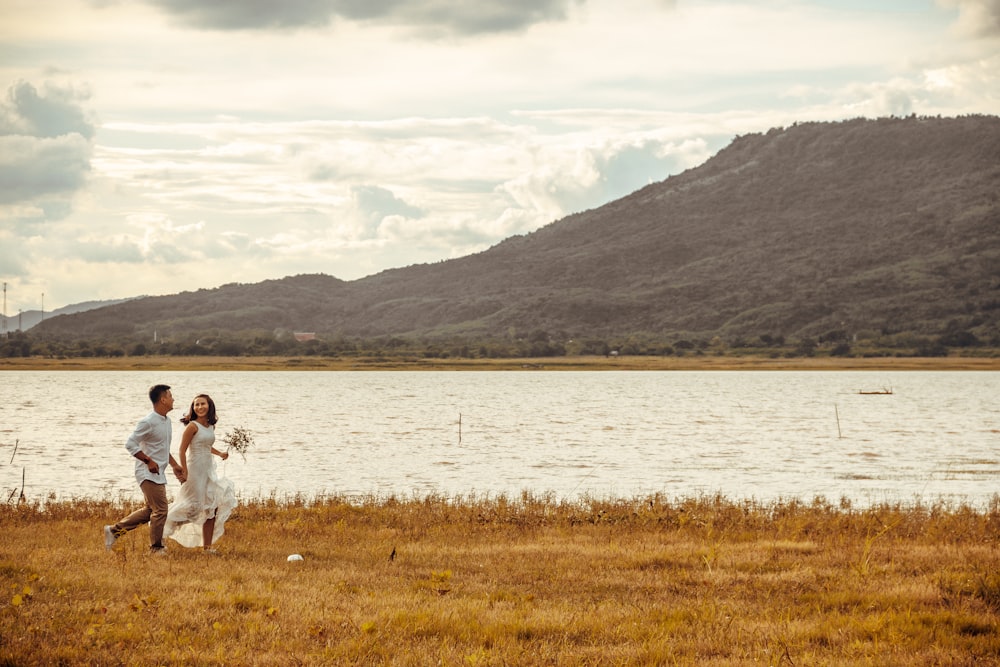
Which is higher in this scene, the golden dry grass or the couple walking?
the couple walking

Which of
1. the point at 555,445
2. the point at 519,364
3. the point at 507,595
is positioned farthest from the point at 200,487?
the point at 519,364

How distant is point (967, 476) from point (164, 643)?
36.8 metres

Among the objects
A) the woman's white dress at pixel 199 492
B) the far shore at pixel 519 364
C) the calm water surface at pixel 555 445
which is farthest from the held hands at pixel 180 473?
the far shore at pixel 519 364

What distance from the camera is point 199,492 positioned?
16312 mm

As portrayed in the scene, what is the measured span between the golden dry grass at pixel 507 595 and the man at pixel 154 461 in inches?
16.1

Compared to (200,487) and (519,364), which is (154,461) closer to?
(200,487)

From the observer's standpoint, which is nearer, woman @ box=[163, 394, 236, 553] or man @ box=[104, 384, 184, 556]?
man @ box=[104, 384, 184, 556]

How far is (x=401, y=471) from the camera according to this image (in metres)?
43.0

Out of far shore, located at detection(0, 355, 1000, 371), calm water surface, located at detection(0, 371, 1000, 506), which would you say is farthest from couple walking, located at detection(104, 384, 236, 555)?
far shore, located at detection(0, 355, 1000, 371)

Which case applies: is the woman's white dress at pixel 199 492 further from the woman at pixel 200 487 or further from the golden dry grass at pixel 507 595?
the golden dry grass at pixel 507 595

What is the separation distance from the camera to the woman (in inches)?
634

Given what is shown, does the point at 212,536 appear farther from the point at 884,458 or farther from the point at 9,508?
the point at 884,458

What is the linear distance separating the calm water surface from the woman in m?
15.8

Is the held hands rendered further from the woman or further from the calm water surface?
the calm water surface
